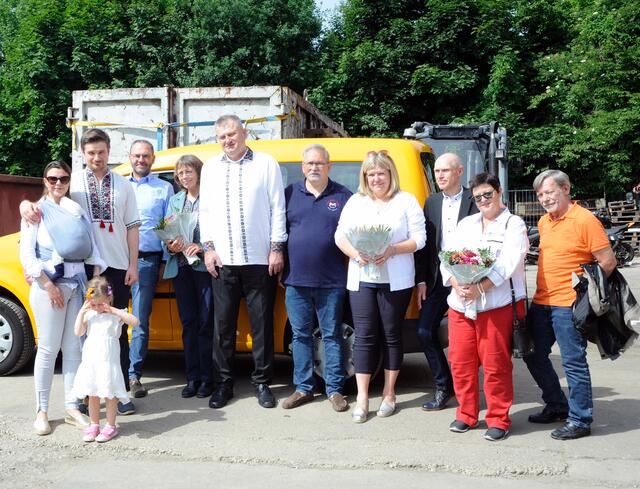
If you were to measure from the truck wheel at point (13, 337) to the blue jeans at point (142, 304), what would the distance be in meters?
1.05

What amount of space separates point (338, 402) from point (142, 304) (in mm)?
1737

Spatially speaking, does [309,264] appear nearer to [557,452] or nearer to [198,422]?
[198,422]

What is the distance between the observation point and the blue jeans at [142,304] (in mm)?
5484

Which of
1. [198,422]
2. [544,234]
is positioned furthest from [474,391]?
[198,422]

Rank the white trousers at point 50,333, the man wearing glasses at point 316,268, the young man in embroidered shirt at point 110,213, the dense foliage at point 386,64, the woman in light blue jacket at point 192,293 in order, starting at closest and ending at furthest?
the white trousers at point 50,333
the young man in embroidered shirt at point 110,213
the man wearing glasses at point 316,268
the woman in light blue jacket at point 192,293
the dense foliage at point 386,64

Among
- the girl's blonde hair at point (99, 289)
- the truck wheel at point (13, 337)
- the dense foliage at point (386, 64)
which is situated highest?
the dense foliage at point (386, 64)

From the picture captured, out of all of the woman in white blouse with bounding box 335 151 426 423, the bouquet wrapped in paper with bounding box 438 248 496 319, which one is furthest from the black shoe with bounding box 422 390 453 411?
the bouquet wrapped in paper with bounding box 438 248 496 319

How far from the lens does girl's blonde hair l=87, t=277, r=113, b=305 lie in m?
4.57

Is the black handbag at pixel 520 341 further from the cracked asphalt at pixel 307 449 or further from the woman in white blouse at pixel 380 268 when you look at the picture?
the woman in white blouse at pixel 380 268

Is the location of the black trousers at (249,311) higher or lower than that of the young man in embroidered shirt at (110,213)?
lower

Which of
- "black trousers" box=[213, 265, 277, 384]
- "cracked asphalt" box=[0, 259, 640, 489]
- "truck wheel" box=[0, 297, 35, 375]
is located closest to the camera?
"cracked asphalt" box=[0, 259, 640, 489]

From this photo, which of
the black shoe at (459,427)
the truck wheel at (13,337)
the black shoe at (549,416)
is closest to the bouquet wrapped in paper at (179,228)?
the truck wheel at (13,337)

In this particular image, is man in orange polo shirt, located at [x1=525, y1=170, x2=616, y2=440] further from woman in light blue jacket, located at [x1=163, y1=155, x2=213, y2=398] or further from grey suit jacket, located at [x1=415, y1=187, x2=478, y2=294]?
woman in light blue jacket, located at [x1=163, y1=155, x2=213, y2=398]

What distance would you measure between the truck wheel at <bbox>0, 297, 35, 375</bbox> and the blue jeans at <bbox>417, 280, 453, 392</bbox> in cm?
335
